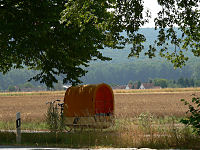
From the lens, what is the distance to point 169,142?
12.4m

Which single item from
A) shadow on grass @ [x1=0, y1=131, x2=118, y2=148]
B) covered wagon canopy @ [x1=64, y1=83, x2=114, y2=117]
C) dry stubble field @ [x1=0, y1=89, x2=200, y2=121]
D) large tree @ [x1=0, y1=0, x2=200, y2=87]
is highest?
large tree @ [x1=0, y1=0, x2=200, y2=87]

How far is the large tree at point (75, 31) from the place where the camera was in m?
15.6

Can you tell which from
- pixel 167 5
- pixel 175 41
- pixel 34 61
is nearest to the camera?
pixel 167 5

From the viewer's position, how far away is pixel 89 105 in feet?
61.0

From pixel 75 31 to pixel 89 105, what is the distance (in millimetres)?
3311

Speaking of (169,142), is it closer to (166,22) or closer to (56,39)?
(166,22)

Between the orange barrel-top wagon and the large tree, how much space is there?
111 centimetres

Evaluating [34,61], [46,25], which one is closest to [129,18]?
[46,25]

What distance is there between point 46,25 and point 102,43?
3.76 meters

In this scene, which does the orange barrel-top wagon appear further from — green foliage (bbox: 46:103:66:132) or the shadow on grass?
the shadow on grass

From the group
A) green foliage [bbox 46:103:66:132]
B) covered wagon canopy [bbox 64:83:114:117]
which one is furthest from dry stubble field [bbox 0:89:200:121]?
green foliage [bbox 46:103:66:132]

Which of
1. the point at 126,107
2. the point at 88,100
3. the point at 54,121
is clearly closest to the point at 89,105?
the point at 88,100

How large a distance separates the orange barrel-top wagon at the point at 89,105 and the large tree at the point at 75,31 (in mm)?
1112

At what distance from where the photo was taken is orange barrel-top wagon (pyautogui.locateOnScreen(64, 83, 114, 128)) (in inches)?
726
